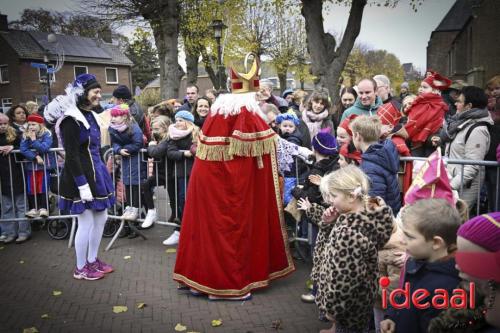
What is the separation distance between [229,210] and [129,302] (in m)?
1.47

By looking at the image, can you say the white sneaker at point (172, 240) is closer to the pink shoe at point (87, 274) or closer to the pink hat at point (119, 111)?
the pink shoe at point (87, 274)

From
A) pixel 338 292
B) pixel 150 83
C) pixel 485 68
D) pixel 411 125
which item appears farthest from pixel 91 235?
pixel 150 83

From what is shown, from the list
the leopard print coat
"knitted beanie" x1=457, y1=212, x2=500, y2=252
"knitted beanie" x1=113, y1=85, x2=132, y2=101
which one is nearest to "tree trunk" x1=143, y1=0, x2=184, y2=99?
"knitted beanie" x1=113, y1=85, x2=132, y2=101

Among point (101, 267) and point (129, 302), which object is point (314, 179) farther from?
point (101, 267)

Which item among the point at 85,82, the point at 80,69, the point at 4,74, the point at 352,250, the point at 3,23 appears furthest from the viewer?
the point at 80,69

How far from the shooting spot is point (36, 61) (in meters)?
38.9

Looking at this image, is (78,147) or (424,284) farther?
(78,147)

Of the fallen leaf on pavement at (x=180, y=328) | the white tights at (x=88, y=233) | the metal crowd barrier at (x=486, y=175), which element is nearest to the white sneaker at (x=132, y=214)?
the white tights at (x=88, y=233)

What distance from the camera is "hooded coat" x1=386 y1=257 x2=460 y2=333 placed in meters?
2.13

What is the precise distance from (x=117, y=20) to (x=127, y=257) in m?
14.4

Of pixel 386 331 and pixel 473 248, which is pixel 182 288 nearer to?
pixel 386 331

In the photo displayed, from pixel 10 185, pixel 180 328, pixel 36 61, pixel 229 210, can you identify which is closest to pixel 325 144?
pixel 229 210

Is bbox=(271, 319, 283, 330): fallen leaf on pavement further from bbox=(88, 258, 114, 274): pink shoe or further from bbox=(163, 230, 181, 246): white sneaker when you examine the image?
bbox=(163, 230, 181, 246): white sneaker

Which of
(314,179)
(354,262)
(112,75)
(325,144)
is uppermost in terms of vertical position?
(112,75)
